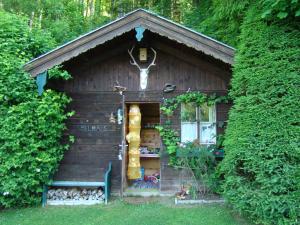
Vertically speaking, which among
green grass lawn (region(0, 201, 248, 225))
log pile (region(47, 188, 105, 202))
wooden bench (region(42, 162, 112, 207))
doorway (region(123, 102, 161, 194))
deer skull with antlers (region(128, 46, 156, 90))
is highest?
deer skull with antlers (region(128, 46, 156, 90))

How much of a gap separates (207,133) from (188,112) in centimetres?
69

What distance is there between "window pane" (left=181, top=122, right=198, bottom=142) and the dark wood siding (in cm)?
18

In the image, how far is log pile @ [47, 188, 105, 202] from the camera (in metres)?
6.68

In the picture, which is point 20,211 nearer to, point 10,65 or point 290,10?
point 10,65

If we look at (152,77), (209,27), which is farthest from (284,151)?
(209,27)

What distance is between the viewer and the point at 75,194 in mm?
6832

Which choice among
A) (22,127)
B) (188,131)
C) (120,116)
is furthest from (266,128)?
(22,127)

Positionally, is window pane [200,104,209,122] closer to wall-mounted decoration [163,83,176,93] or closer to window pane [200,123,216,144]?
window pane [200,123,216,144]

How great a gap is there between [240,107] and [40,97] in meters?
4.26

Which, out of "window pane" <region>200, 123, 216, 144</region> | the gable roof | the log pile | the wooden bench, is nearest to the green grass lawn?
the wooden bench

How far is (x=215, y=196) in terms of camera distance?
658 centimetres

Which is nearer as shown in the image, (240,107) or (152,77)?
(240,107)

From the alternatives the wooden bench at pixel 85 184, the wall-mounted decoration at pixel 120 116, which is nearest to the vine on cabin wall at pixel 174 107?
the wall-mounted decoration at pixel 120 116

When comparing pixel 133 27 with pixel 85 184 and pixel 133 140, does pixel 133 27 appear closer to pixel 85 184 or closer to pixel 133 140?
pixel 133 140
